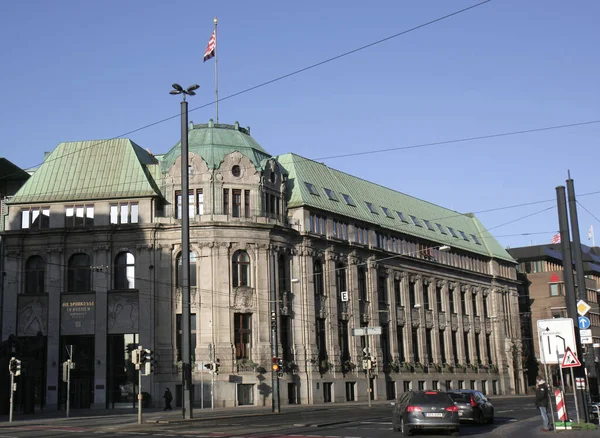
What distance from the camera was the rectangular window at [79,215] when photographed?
6000cm

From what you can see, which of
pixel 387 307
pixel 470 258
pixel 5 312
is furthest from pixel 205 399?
pixel 470 258

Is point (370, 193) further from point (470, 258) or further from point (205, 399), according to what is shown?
point (205, 399)

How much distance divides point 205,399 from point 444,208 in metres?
47.7

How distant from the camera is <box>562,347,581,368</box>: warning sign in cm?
2534

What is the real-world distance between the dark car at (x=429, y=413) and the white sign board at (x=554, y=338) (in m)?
3.44

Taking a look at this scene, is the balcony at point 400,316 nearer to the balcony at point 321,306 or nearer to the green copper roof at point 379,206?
the green copper roof at point 379,206

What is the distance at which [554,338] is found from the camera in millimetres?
26203

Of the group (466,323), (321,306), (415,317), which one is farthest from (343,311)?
(466,323)

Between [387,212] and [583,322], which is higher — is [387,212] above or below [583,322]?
above

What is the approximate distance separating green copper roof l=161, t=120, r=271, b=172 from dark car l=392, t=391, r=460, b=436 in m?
35.7

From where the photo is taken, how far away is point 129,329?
2290 inches

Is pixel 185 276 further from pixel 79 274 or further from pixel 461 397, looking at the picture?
pixel 79 274

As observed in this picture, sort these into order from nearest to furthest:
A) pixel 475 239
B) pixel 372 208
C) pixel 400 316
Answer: pixel 400 316, pixel 372 208, pixel 475 239

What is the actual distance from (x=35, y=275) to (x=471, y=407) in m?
38.5
